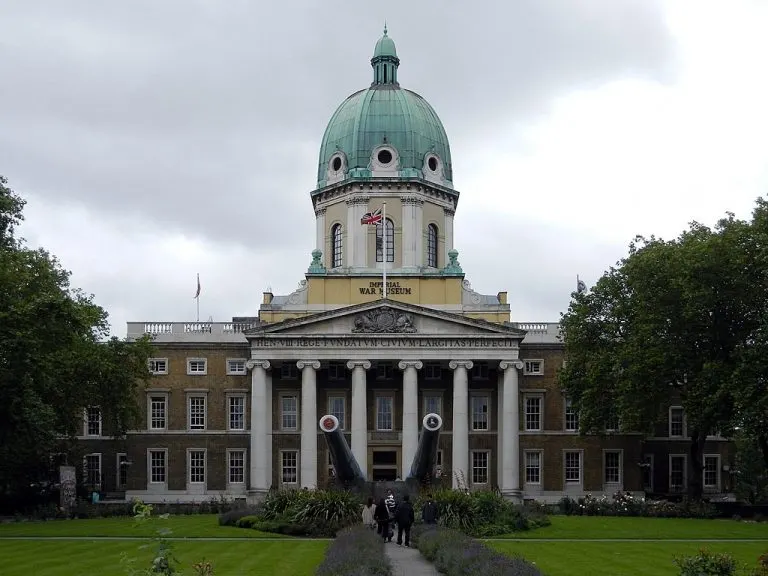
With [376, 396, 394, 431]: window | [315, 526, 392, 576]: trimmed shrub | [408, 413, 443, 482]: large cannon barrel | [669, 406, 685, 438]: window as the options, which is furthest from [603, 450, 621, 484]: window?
[315, 526, 392, 576]: trimmed shrub

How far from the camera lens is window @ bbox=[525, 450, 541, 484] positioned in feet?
261

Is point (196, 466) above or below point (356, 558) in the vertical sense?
below

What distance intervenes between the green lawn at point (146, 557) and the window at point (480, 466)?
36.1m

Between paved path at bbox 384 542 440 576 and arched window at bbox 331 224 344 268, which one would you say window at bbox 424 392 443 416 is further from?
paved path at bbox 384 542 440 576

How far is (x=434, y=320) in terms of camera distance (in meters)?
75.7

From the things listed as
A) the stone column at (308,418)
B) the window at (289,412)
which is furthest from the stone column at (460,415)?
the window at (289,412)

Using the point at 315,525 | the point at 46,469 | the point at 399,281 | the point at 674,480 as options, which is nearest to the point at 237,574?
the point at 315,525

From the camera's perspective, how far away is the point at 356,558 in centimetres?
2964

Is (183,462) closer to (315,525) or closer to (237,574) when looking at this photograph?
(315,525)

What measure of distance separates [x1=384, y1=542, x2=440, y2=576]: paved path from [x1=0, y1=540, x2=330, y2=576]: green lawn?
7.10ft

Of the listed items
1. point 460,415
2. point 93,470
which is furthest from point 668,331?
point 93,470

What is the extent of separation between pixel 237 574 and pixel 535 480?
1952 inches

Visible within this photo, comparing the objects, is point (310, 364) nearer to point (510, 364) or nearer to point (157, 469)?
point (510, 364)

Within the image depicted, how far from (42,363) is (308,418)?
24514mm
